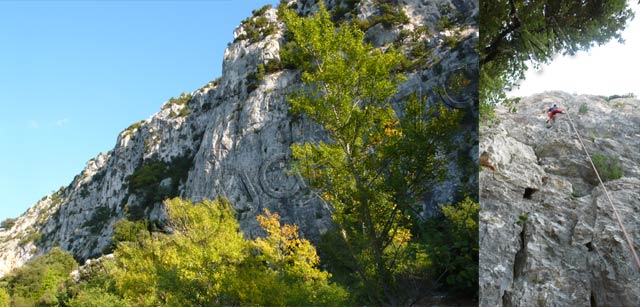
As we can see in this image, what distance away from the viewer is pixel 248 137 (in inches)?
120

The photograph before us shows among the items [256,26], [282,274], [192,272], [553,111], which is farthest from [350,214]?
[553,111]

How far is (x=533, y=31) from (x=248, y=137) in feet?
8.81

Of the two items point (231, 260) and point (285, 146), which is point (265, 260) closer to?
point (231, 260)

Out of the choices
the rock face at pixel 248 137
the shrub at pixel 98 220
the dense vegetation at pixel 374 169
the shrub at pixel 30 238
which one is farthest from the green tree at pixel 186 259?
the shrub at pixel 30 238

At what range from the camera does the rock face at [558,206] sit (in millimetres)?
2658

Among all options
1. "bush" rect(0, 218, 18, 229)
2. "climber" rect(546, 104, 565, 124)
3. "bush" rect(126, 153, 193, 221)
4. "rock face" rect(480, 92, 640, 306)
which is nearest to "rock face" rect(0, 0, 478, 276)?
"bush" rect(126, 153, 193, 221)

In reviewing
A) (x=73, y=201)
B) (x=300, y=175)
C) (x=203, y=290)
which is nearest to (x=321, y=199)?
(x=300, y=175)

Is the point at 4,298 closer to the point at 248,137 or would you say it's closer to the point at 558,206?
the point at 248,137

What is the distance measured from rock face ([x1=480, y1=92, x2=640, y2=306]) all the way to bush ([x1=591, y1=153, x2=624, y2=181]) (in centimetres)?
2

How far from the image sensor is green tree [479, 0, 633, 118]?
132 inches

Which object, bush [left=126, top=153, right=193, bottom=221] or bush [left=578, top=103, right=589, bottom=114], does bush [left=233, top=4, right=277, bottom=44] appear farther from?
bush [left=578, top=103, right=589, bottom=114]

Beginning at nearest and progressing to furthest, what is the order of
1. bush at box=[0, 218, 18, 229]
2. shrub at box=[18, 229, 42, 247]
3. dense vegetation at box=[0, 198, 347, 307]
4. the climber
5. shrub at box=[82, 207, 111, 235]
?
1. dense vegetation at box=[0, 198, 347, 307]
2. the climber
3. shrub at box=[82, 207, 111, 235]
4. shrub at box=[18, 229, 42, 247]
5. bush at box=[0, 218, 18, 229]

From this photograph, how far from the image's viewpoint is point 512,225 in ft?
9.59

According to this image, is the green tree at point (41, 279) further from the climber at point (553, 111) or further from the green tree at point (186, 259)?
the climber at point (553, 111)
